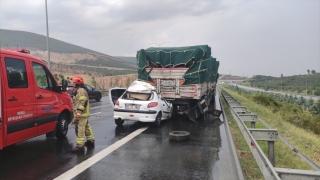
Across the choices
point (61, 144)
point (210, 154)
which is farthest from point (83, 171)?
point (210, 154)

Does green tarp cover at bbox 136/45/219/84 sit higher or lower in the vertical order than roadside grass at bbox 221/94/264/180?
higher

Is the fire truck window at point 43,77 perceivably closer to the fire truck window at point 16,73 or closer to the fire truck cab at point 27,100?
the fire truck cab at point 27,100

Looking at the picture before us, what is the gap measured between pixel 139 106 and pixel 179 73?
300 centimetres

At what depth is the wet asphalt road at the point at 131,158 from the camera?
17.3ft

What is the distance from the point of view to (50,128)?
7402mm

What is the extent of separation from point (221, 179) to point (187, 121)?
7.22 metres

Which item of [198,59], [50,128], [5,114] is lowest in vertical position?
[50,128]

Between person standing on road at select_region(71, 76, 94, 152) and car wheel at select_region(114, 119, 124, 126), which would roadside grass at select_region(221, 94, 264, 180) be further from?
car wheel at select_region(114, 119, 124, 126)

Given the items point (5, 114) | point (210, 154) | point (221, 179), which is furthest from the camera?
point (210, 154)

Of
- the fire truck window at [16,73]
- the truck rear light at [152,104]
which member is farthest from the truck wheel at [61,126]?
the truck rear light at [152,104]

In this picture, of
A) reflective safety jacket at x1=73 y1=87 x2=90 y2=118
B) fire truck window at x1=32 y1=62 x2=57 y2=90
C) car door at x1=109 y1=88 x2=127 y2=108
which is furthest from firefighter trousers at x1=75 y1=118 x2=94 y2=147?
car door at x1=109 y1=88 x2=127 y2=108

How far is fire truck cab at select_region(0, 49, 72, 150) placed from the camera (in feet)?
18.4

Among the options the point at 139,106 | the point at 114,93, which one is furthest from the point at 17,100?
the point at 114,93

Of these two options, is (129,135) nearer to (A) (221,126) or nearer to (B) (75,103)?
(B) (75,103)
